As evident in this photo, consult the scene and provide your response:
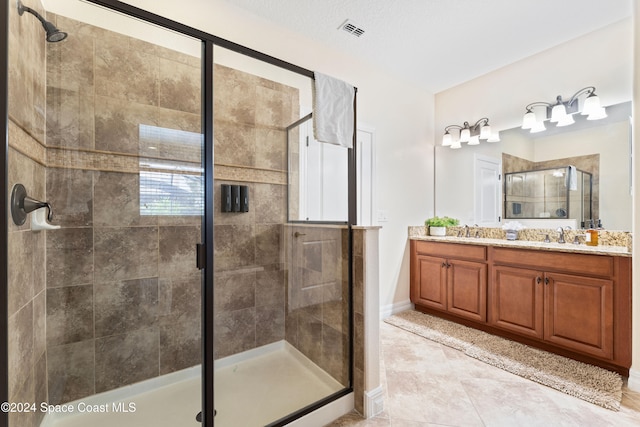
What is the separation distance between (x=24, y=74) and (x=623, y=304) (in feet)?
11.6

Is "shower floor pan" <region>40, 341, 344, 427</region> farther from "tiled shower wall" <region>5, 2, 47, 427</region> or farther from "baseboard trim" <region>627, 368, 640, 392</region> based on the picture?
"baseboard trim" <region>627, 368, 640, 392</region>

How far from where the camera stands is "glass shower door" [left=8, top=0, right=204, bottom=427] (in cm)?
137

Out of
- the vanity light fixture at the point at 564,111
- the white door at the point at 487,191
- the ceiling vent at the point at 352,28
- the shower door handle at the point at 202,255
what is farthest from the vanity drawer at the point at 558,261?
the shower door handle at the point at 202,255

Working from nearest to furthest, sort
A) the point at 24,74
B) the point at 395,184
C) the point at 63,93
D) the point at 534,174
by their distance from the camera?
the point at 24,74, the point at 63,93, the point at 534,174, the point at 395,184

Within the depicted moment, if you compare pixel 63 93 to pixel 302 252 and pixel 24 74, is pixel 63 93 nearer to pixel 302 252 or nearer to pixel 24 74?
pixel 24 74

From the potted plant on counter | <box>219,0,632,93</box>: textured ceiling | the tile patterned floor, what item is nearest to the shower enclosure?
the tile patterned floor

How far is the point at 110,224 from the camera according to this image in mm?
1683

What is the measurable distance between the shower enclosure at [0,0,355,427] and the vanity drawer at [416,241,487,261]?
1583 mm

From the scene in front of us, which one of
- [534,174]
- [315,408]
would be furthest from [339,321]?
[534,174]

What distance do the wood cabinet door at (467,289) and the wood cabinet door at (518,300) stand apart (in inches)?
3.3

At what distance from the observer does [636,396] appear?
65.9 inches

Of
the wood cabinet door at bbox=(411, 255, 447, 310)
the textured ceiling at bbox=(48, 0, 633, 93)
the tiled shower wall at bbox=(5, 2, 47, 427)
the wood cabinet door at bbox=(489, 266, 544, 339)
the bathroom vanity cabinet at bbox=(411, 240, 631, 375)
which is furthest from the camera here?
the wood cabinet door at bbox=(411, 255, 447, 310)

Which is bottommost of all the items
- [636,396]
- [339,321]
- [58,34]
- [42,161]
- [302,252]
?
[636,396]

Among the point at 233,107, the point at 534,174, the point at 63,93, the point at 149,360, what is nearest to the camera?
the point at 63,93
